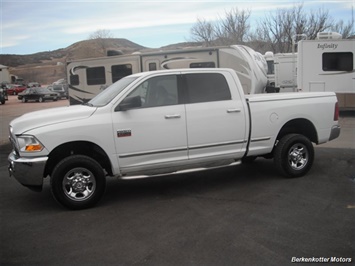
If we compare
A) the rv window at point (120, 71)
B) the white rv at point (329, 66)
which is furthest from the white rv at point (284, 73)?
the rv window at point (120, 71)

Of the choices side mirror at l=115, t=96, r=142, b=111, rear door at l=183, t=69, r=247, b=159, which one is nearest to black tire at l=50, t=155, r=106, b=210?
side mirror at l=115, t=96, r=142, b=111

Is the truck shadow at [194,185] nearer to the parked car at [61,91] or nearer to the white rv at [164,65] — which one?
the white rv at [164,65]

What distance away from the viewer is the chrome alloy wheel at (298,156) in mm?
6640

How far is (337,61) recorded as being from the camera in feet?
50.6

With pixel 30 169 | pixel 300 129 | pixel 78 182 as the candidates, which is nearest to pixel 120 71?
pixel 300 129

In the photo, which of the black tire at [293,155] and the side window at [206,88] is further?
the black tire at [293,155]

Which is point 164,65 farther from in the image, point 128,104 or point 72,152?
point 72,152

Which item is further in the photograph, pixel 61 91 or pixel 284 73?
pixel 61 91

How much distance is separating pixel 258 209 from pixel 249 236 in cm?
90

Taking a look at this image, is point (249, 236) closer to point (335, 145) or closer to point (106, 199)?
point (106, 199)

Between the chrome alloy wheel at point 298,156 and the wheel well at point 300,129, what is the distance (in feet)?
1.06

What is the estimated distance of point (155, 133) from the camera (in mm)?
5672

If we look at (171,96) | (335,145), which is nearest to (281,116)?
(171,96)

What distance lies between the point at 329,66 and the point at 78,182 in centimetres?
1293
